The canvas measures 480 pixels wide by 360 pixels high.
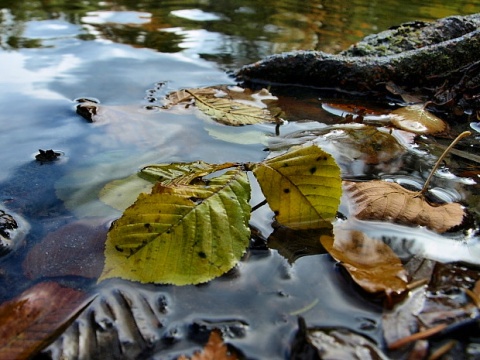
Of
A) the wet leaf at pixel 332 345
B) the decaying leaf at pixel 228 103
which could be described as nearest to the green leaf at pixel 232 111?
the decaying leaf at pixel 228 103

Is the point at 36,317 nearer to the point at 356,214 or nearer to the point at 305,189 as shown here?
the point at 305,189

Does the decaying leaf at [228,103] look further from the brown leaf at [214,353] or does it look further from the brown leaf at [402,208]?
the brown leaf at [214,353]

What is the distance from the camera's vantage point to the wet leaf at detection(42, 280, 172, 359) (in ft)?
3.18

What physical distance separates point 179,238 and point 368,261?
0.55 m

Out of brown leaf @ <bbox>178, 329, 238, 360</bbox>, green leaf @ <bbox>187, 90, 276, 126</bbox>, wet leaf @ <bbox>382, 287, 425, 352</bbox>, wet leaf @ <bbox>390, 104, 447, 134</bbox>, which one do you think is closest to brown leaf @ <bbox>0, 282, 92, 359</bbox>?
brown leaf @ <bbox>178, 329, 238, 360</bbox>

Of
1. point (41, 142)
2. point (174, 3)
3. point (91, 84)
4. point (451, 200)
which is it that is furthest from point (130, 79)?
point (174, 3)

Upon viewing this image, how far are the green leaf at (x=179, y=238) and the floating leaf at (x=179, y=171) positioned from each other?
212 mm

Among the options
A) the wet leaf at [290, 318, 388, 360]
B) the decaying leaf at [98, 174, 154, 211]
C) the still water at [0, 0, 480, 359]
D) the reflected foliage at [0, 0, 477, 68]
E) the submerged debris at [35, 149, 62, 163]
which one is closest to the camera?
the wet leaf at [290, 318, 388, 360]

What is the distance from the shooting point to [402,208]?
1.42 m

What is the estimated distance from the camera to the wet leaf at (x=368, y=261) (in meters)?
1.09

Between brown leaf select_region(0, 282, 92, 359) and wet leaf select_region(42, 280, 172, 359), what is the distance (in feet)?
0.10

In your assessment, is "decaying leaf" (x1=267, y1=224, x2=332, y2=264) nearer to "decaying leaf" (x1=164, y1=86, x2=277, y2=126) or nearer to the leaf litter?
the leaf litter

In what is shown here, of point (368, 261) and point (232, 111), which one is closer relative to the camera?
point (368, 261)

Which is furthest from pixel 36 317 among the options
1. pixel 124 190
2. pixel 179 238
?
pixel 124 190
